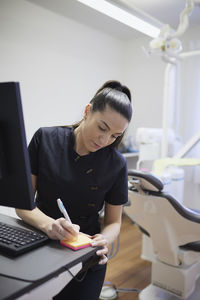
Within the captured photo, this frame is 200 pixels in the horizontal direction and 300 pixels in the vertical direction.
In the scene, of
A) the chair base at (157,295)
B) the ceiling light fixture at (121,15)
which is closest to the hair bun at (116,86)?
the ceiling light fixture at (121,15)

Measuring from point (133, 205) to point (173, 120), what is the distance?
6.85 ft

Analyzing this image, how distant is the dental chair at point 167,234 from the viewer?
5.26 ft

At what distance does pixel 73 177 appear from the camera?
1057 mm

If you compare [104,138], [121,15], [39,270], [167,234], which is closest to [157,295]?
[167,234]

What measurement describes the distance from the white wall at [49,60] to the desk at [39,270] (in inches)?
87.4

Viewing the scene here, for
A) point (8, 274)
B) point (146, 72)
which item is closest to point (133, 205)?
point (8, 274)

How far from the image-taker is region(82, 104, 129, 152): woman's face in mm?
993

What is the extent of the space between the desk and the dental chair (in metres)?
0.92

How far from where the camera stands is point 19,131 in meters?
→ 0.59

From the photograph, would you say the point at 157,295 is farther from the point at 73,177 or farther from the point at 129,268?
the point at 73,177

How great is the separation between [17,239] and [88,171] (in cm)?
41

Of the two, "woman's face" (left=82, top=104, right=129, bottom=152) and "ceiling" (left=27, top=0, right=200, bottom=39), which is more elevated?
"ceiling" (left=27, top=0, right=200, bottom=39)

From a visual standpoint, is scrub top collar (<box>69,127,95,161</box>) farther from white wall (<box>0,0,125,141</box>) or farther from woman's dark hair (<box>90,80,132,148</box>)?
white wall (<box>0,0,125,141</box>)

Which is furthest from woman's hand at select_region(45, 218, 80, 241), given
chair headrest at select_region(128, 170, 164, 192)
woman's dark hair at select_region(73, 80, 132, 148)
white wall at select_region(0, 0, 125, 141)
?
white wall at select_region(0, 0, 125, 141)
